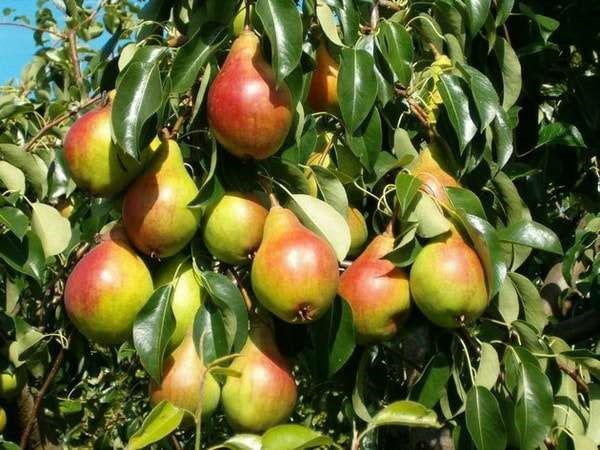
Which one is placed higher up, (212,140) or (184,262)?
(212,140)

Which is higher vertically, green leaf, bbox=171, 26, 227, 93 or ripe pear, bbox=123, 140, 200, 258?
green leaf, bbox=171, 26, 227, 93

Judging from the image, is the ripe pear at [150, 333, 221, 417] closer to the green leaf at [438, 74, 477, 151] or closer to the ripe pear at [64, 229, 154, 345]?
the ripe pear at [64, 229, 154, 345]

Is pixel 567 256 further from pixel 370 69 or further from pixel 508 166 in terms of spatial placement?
pixel 370 69

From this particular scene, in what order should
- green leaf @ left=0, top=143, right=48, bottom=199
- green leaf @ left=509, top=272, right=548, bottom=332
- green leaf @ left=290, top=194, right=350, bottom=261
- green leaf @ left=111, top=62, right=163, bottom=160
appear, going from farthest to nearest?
1. green leaf @ left=0, top=143, right=48, bottom=199
2. green leaf @ left=509, top=272, right=548, bottom=332
3. green leaf @ left=290, top=194, right=350, bottom=261
4. green leaf @ left=111, top=62, right=163, bottom=160

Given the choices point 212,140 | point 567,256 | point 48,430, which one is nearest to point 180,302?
point 212,140

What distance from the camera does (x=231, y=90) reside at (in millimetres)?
1180

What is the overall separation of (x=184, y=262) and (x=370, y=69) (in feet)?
1.29

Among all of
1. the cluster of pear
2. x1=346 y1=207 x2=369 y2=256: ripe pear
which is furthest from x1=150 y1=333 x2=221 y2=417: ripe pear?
x1=346 y1=207 x2=369 y2=256: ripe pear

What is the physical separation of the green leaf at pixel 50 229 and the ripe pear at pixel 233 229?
41cm

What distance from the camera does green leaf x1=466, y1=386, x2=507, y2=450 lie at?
1346mm

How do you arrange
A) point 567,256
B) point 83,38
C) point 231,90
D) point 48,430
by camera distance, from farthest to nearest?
point 83,38 → point 48,430 → point 567,256 → point 231,90

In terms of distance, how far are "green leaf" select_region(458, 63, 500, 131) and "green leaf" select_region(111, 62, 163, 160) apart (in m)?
0.50

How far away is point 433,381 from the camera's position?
1.43 m

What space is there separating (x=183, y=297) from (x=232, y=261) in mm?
83
